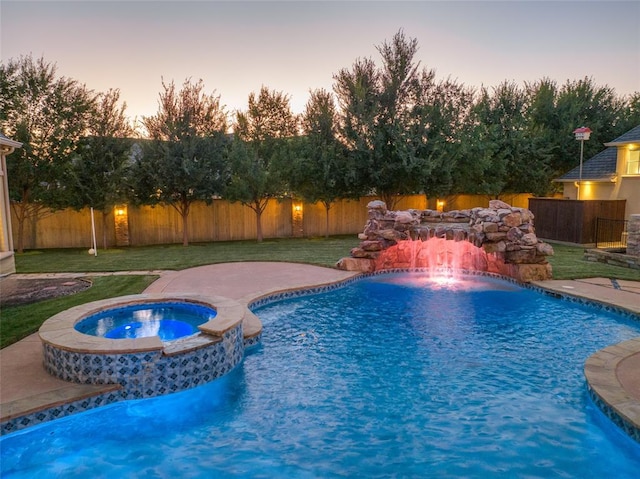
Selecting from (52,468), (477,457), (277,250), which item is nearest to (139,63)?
(277,250)

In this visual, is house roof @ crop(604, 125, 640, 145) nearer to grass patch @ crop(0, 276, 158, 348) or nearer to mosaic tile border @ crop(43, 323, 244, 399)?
Answer: grass patch @ crop(0, 276, 158, 348)

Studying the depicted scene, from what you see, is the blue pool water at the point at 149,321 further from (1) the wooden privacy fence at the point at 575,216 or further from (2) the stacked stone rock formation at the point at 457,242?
(1) the wooden privacy fence at the point at 575,216

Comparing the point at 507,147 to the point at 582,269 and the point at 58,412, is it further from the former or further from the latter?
the point at 58,412

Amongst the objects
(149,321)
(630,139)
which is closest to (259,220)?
(149,321)

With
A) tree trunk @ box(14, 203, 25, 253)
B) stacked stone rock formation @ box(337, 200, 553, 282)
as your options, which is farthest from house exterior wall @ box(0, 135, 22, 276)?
stacked stone rock formation @ box(337, 200, 553, 282)

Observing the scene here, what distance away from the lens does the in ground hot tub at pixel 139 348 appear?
18.5 ft

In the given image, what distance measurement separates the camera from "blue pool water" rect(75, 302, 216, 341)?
24.3 ft

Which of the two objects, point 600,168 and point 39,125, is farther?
point 600,168

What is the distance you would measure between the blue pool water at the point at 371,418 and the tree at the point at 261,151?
38.3 ft

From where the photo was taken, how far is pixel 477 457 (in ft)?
15.2

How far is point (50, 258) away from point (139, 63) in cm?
893

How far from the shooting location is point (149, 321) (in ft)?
26.3

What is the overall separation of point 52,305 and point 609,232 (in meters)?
19.5

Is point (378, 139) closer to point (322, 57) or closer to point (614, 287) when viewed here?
point (322, 57)
